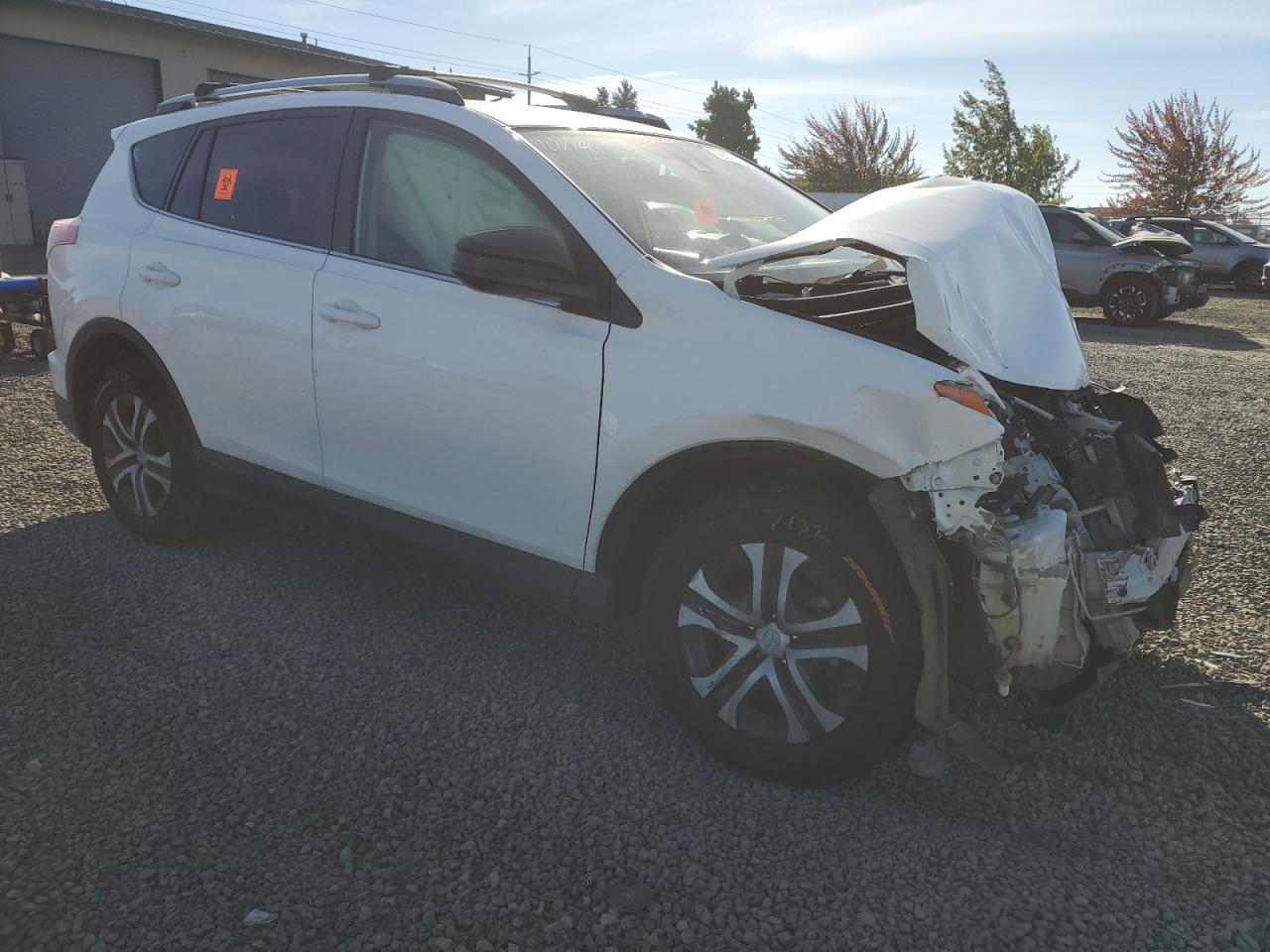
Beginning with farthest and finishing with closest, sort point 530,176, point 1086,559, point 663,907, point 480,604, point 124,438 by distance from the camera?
point 124,438 < point 480,604 < point 530,176 < point 1086,559 < point 663,907

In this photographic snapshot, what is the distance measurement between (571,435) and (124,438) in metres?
2.58

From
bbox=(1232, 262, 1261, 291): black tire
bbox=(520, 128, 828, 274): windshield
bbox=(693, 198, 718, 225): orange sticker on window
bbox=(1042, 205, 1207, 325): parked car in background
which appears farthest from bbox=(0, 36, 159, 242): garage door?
bbox=(1232, 262, 1261, 291): black tire

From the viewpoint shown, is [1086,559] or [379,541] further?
[379,541]

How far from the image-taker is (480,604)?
164 inches

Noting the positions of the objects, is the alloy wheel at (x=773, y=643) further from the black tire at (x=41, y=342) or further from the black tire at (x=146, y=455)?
the black tire at (x=41, y=342)

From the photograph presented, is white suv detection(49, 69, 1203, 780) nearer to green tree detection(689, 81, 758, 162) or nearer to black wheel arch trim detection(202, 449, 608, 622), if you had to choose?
black wheel arch trim detection(202, 449, 608, 622)

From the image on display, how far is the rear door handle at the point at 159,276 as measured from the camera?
165 inches

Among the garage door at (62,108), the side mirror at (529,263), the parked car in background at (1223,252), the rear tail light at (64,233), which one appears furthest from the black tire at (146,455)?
the parked car in background at (1223,252)

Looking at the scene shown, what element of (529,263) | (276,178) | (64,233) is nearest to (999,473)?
(529,263)

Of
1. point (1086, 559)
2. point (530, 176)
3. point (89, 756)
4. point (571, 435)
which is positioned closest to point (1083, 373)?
point (1086, 559)

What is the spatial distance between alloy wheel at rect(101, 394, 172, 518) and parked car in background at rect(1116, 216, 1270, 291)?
2204 cm

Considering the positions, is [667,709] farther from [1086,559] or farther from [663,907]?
[1086,559]

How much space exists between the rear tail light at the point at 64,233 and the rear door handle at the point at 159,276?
0.65 meters

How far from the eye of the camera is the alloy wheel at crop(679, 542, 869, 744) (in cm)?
275
